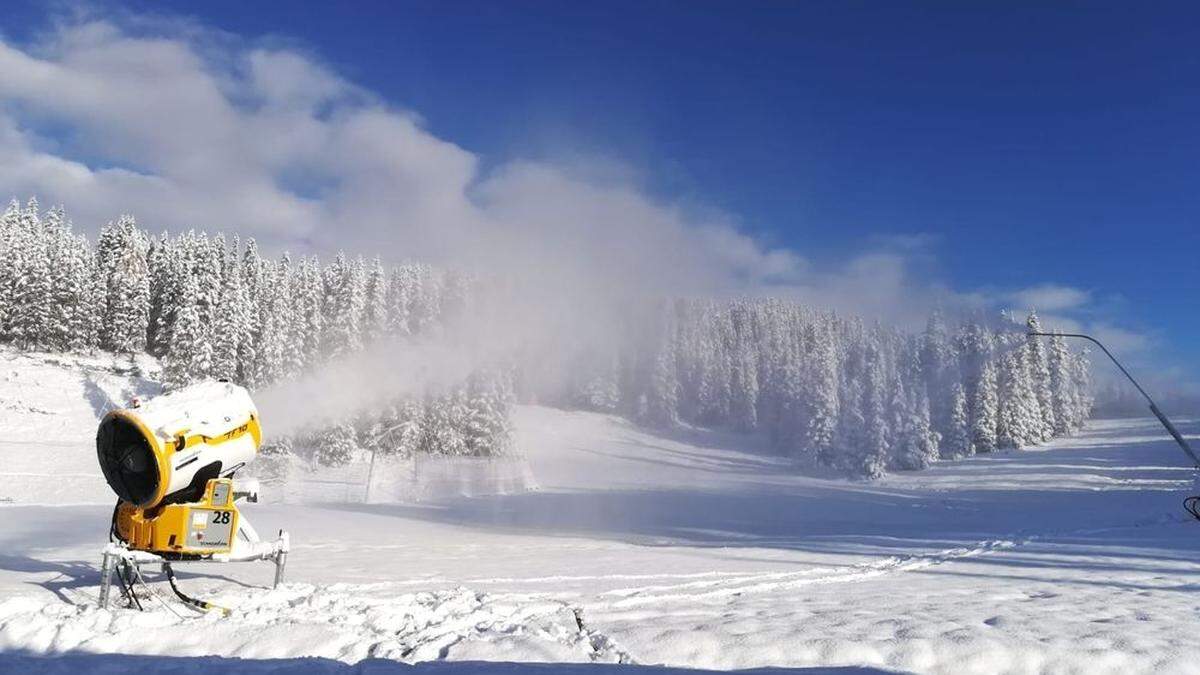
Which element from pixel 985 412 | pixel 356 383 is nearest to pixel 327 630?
pixel 356 383

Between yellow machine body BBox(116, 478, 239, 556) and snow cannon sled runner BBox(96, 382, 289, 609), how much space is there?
0.01 metres

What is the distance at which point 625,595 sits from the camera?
10383mm

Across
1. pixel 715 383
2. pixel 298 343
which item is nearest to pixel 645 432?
pixel 715 383

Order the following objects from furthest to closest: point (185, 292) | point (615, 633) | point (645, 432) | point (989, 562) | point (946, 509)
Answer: point (645, 432) → point (185, 292) → point (946, 509) → point (989, 562) → point (615, 633)

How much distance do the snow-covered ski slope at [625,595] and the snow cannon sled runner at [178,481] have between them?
0.62 metres

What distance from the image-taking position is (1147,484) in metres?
45.5

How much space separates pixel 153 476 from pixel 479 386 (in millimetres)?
48248

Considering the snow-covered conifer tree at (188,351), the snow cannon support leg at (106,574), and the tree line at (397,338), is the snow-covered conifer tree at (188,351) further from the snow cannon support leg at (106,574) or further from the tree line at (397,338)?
the snow cannon support leg at (106,574)

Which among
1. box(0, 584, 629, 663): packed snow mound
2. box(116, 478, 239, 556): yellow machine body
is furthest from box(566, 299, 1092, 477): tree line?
box(116, 478, 239, 556): yellow machine body

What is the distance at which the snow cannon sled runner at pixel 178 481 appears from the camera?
8773 millimetres

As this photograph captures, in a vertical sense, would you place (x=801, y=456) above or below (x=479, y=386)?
below

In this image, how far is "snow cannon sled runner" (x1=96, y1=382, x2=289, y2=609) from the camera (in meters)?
8.77

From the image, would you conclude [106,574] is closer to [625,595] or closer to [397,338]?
[625,595]

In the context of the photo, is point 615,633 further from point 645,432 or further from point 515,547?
point 645,432
